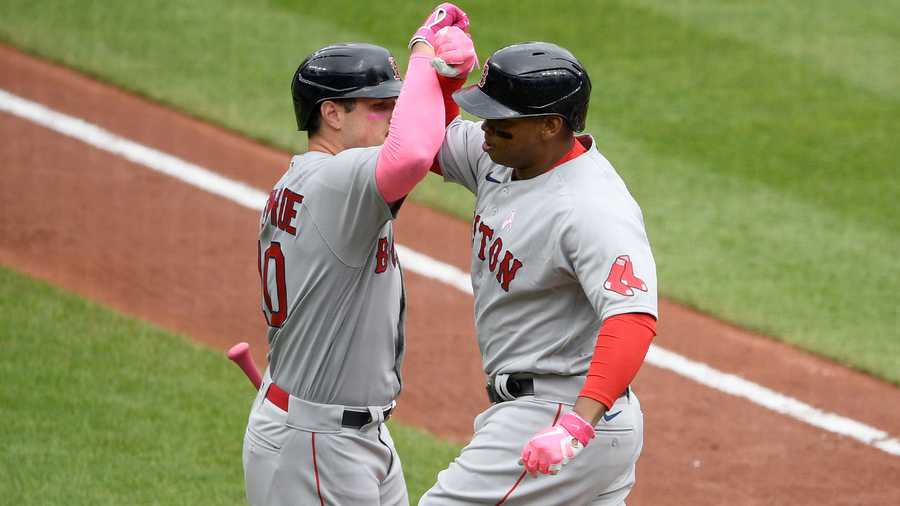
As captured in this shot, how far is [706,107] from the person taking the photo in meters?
9.87

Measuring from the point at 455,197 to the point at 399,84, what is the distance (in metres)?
4.68

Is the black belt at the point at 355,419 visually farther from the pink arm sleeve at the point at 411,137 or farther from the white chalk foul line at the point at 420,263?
the white chalk foul line at the point at 420,263

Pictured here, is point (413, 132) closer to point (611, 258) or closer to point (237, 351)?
point (611, 258)

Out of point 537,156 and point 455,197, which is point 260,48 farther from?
point 537,156

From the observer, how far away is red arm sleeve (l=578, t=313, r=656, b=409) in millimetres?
3561

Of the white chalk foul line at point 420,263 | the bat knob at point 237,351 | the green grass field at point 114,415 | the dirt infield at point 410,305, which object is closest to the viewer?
the bat knob at point 237,351

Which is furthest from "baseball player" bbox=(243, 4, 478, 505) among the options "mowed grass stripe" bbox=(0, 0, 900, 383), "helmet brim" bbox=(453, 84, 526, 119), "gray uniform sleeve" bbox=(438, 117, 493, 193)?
"mowed grass stripe" bbox=(0, 0, 900, 383)

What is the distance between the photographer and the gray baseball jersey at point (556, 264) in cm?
365

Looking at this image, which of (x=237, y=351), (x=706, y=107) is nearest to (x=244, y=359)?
(x=237, y=351)

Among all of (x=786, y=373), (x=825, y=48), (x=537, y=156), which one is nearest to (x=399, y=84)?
(x=537, y=156)

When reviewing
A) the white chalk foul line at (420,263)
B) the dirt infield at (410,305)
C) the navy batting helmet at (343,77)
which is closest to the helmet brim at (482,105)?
the navy batting helmet at (343,77)

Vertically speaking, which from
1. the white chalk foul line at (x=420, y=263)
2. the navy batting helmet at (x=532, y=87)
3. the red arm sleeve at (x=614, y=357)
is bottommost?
the white chalk foul line at (x=420, y=263)

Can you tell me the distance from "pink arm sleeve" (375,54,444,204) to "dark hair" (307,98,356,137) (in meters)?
0.25

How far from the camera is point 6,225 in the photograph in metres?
7.89
